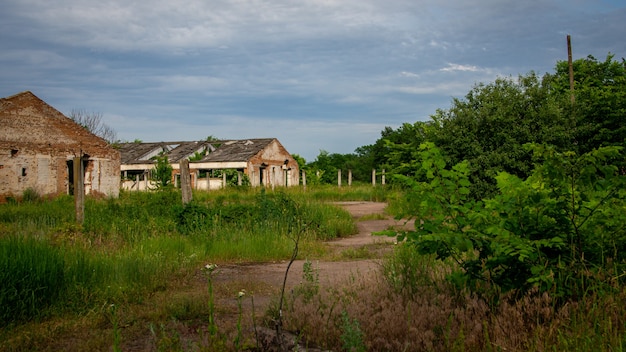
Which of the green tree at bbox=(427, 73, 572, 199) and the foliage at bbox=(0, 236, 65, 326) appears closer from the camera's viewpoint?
the foliage at bbox=(0, 236, 65, 326)

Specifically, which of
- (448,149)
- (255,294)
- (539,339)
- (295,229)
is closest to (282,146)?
(448,149)

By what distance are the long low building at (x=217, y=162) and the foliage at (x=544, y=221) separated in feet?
117

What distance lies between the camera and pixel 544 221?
4160 millimetres

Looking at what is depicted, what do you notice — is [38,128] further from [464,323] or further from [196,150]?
[464,323]

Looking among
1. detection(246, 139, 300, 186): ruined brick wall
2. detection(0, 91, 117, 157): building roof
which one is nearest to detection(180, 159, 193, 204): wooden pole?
detection(0, 91, 117, 157): building roof

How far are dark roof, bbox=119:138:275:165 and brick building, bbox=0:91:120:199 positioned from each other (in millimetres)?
14282

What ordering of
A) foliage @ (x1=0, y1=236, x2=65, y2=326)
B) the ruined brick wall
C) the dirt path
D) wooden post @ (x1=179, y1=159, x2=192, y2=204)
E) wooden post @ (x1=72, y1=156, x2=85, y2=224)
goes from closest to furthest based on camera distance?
foliage @ (x1=0, y1=236, x2=65, y2=326) → the dirt path → wooden post @ (x1=72, y1=156, x2=85, y2=224) → wooden post @ (x1=179, y1=159, x2=192, y2=204) → the ruined brick wall

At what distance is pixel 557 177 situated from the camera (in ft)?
12.6

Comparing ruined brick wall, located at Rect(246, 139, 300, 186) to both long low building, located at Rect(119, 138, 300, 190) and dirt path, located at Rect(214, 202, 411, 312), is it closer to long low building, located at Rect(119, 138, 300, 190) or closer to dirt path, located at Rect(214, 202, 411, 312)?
long low building, located at Rect(119, 138, 300, 190)

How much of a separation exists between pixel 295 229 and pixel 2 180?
67.6 ft

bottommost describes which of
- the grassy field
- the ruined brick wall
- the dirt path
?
the dirt path

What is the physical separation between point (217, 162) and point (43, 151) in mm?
17347

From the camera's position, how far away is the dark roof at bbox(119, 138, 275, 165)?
1724 inches

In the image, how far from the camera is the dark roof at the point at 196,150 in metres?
43.8
